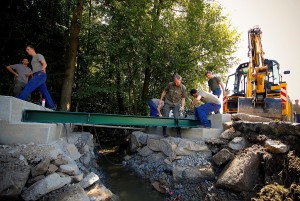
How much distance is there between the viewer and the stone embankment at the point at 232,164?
539cm

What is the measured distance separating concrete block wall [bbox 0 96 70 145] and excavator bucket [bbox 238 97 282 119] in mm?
7795

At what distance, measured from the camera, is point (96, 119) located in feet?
21.7

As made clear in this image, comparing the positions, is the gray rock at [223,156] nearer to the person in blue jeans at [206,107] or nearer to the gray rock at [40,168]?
the person in blue jeans at [206,107]

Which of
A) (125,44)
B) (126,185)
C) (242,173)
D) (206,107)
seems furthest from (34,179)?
(125,44)

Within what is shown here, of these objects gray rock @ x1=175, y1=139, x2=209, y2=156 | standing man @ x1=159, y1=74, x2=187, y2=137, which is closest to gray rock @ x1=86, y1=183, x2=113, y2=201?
gray rock @ x1=175, y1=139, x2=209, y2=156

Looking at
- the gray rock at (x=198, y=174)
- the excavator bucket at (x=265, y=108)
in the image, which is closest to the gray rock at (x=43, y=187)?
the gray rock at (x=198, y=174)

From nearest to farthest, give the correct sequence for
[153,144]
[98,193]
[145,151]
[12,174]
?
[12,174], [98,193], [153,144], [145,151]

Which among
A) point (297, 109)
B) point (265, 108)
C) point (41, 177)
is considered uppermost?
point (297, 109)

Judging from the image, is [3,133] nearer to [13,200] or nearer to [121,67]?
[13,200]

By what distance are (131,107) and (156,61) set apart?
146 inches

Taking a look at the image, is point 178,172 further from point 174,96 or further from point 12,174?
point 12,174

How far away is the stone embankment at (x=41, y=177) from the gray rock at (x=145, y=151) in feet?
10.9

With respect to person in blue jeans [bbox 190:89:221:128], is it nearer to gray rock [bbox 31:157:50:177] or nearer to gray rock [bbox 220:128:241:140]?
gray rock [bbox 220:128:241:140]

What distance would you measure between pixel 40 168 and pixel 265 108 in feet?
28.0
